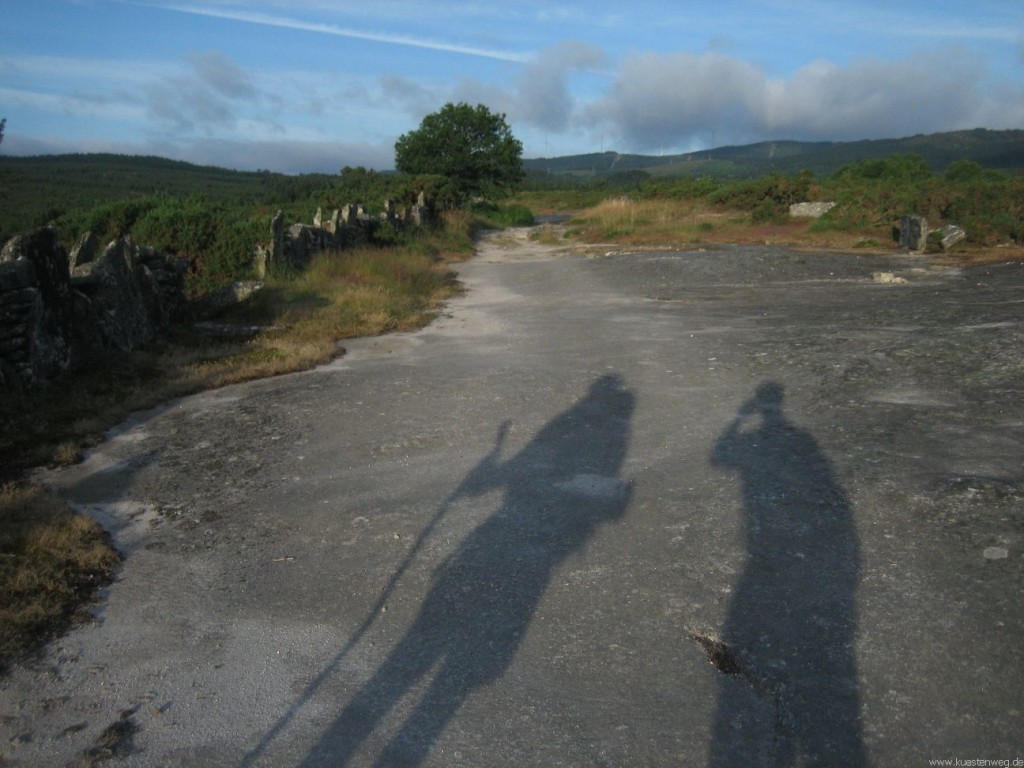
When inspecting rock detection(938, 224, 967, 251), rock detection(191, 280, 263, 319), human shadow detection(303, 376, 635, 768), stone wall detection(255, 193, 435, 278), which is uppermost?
stone wall detection(255, 193, 435, 278)

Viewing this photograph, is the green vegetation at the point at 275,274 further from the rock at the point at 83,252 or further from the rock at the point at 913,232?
the rock at the point at 83,252

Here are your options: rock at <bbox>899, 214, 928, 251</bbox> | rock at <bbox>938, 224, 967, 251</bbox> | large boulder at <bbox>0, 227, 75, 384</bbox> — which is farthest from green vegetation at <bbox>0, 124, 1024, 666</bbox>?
rock at <bbox>899, 214, 928, 251</bbox>

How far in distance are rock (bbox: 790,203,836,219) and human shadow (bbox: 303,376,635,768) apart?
1027 inches

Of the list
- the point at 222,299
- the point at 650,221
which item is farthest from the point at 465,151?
the point at 222,299

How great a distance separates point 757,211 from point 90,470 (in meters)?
30.5

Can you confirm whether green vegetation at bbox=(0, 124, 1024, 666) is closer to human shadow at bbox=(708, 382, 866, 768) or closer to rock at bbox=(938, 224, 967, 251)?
rock at bbox=(938, 224, 967, 251)

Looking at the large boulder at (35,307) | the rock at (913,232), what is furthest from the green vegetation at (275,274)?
the rock at (913,232)

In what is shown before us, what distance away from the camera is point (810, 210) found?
3031cm

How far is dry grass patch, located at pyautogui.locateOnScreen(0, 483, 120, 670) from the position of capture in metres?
3.77

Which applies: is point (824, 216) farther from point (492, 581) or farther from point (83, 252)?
point (492, 581)

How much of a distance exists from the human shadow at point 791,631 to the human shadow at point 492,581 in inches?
37.7

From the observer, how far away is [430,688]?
3.31 m

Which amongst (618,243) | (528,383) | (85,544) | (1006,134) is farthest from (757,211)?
(1006,134)

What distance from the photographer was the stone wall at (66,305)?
7852mm
